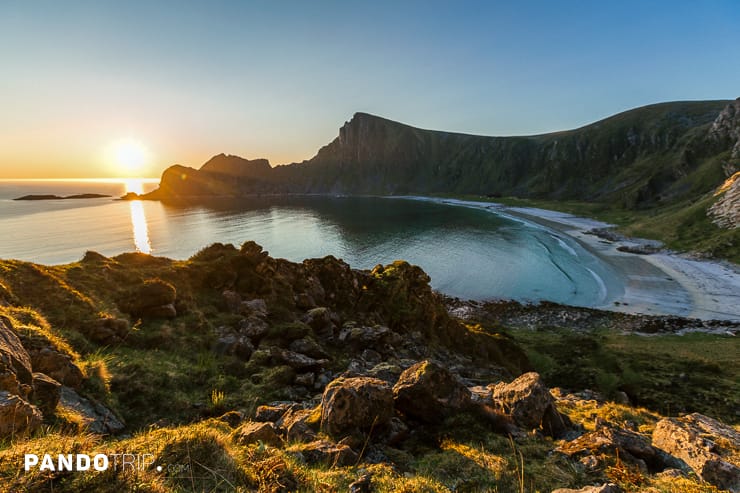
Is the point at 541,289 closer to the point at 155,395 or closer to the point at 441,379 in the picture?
the point at 441,379

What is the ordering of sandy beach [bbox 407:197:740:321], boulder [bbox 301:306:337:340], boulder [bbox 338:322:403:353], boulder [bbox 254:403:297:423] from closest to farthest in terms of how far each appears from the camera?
boulder [bbox 254:403:297:423], boulder [bbox 338:322:403:353], boulder [bbox 301:306:337:340], sandy beach [bbox 407:197:740:321]

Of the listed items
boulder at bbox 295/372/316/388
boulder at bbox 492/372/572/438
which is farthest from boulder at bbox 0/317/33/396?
boulder at bbox 492/372/572/438

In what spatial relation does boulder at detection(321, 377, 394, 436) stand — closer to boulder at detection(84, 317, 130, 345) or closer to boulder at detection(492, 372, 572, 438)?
boulder at detection(492, 372, 572, 438)

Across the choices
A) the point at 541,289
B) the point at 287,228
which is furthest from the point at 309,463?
the point at 287,228

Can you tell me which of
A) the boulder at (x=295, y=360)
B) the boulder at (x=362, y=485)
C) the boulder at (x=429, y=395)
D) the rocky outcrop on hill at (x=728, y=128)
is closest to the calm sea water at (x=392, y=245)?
the boulder at (x=295, y=360)

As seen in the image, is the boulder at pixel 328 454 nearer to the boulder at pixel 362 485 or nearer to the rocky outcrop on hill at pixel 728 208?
the boulder at pixel 362 485

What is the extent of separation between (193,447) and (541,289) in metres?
61.9

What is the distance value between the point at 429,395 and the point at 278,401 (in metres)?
5.44

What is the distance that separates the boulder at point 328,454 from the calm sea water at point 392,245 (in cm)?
5060

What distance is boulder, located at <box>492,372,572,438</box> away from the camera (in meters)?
10.6

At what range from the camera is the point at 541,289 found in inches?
2256

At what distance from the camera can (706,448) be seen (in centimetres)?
865

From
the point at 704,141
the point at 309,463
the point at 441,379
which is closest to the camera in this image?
the point at 309,463

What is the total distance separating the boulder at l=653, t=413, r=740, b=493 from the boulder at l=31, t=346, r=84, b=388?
1605cm
